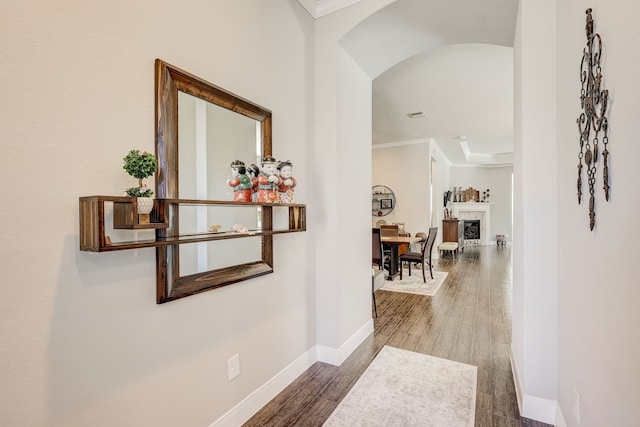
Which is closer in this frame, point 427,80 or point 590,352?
point 590,352

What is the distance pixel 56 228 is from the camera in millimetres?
1010

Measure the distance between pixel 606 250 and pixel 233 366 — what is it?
1.76 m

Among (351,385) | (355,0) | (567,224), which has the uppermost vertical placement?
(355,0)

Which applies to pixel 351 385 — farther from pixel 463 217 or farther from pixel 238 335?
pixel 463 217

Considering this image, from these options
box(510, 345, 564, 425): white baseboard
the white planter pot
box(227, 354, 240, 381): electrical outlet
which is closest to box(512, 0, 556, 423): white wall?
box(510, 345, 564, 425): white baseboard

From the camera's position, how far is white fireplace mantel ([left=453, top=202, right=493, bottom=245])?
10.1 m

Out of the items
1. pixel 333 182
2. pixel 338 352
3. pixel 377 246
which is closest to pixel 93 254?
pixel 333 182

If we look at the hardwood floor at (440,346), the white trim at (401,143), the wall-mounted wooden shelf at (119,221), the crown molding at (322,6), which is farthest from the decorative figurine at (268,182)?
the white trim at (401,143)

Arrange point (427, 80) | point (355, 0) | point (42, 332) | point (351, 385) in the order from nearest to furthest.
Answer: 1. point (42, 332)
2. point (351, 385)
3. point (355, 0)
4. point (427, 80)

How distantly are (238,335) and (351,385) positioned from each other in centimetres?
94

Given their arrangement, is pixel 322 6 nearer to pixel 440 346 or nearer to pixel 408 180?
pixel 440 346

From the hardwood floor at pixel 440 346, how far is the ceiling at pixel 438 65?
2.56 metres

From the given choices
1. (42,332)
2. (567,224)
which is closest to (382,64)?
(567,224)

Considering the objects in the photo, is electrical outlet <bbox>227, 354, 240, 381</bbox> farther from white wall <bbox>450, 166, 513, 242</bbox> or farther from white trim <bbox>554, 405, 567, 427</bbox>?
white wall <bbox>450, 166, 513, 242</bbox>
